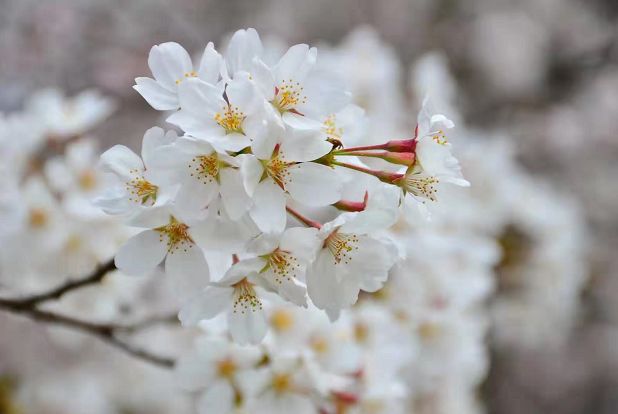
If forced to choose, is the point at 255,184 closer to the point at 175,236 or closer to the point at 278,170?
the point at 278,170

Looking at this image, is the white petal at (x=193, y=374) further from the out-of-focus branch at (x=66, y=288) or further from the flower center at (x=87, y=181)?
the flower center at (x=87, y=181)

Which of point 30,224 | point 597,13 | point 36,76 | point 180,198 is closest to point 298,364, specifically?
point 180,198

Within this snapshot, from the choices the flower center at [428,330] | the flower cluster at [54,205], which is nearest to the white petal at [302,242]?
the flower cluster at [54,205]

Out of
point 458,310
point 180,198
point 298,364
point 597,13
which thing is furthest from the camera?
point 597,13

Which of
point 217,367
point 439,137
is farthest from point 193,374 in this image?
point 439,137

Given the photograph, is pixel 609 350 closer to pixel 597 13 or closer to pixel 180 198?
pixel 597 13

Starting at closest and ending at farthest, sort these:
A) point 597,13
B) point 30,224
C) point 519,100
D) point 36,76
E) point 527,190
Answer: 1. point 30,224
2. point 527,190
3. point 36,76
4. point 519,100
5. point 597,13

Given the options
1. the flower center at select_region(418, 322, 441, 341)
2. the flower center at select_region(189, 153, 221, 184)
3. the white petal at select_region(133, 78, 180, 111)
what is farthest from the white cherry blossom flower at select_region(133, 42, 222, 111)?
the flower center at select_region(418, 322, 441, 341)
